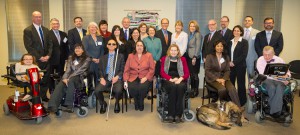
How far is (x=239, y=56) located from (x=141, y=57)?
5.50 feet

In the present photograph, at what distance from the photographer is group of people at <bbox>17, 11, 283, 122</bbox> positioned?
412cm

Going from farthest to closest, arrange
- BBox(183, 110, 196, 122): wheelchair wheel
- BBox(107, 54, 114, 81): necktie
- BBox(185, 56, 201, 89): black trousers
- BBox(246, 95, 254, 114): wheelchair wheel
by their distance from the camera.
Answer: BBox(185, 56, 201, 89): black trousers < BBox(107, 54, 114, 81): necktie < BBox(246, 95, 254, 114): wheelchair wheel < BBox(183, 110, 196, 122): wheelchair wheel

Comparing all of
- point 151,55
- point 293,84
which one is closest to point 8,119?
point 151,55

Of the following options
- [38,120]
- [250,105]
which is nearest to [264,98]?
[250,105]

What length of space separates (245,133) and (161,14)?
350 cm

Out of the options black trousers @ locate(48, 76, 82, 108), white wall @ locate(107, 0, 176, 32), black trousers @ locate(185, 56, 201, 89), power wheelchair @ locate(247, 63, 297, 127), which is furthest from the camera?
white wall @ locate(107, 0, 176, 32)

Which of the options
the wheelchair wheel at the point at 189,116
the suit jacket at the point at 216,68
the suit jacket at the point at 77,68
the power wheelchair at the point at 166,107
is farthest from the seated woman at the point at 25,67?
the suit jacket at the point at 216,68

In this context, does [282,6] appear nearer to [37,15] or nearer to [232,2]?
[232,2]

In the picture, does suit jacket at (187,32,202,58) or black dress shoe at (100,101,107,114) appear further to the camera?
suit jacket at (187,32,202,58)

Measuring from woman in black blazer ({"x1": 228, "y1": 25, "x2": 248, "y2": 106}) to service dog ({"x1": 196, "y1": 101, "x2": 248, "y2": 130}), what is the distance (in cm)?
91

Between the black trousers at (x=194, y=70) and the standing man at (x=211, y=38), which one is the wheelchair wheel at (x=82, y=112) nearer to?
the black trousers at (x=194, y=70)

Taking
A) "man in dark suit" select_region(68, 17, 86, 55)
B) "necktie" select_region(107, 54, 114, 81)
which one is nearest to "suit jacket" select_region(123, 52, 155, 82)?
"necktie" select_region(107, 54, 114, 81)

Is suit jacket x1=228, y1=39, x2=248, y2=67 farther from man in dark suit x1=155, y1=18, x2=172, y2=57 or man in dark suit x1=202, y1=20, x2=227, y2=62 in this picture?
man in dark suit x1=155, y1=18, x2=172, y2=57

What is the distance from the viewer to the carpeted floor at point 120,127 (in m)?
3.48
